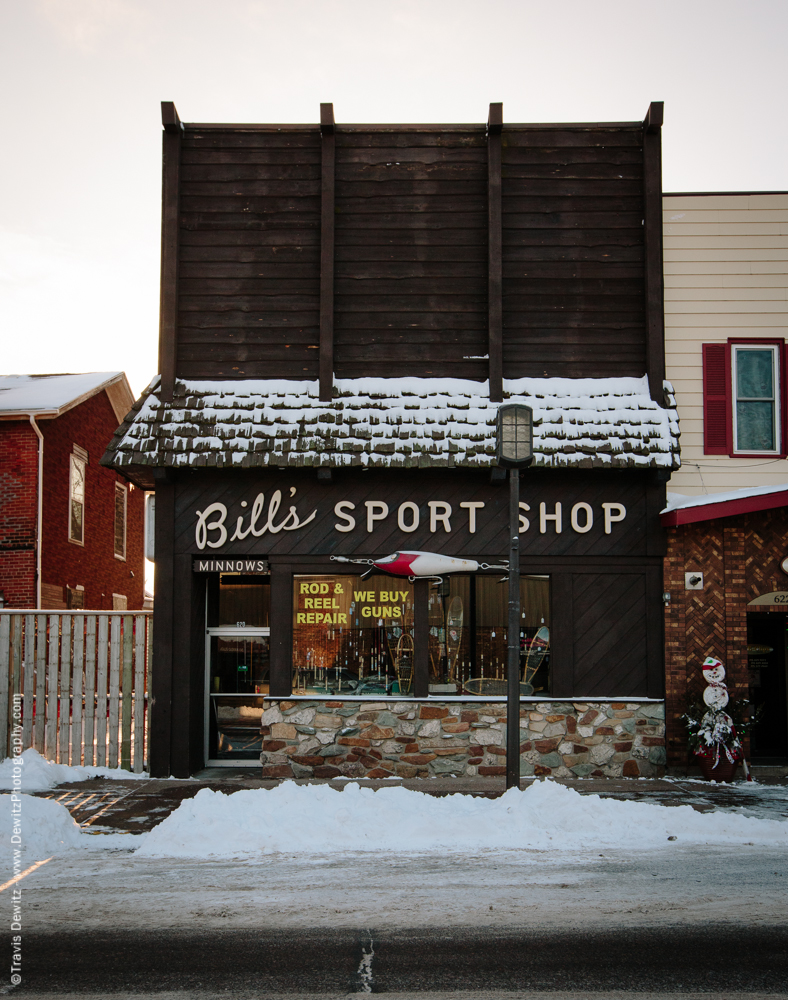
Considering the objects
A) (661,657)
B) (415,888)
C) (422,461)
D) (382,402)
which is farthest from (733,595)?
(415,888)

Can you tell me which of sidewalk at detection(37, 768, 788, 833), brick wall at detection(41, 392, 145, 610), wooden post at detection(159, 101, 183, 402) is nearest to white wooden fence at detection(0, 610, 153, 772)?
sidewalk at detection(37, 768, 788, 833)

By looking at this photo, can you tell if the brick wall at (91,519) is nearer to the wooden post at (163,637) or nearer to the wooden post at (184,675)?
the wooden post at (163,637)

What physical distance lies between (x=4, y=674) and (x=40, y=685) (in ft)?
1.98

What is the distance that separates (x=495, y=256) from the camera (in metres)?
11.8

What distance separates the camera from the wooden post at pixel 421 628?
11.5 metres

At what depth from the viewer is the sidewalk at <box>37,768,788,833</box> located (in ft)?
30.6

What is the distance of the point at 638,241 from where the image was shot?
12.0 meters

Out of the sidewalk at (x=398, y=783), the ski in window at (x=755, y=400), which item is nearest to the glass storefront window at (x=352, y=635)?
the sidewalk at (x=398, y=783)

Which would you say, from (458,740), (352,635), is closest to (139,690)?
(352,635)

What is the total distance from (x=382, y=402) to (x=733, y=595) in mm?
5449

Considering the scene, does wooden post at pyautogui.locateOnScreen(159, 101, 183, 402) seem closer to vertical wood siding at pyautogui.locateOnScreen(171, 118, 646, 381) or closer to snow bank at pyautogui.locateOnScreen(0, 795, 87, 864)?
vertical wood siding at pyautogui.locateOnScreen(171, 118, 646, 381)

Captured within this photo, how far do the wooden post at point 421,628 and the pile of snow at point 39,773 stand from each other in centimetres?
395

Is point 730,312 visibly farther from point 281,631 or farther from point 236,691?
point 236,691

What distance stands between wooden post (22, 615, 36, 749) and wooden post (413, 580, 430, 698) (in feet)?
17.4
